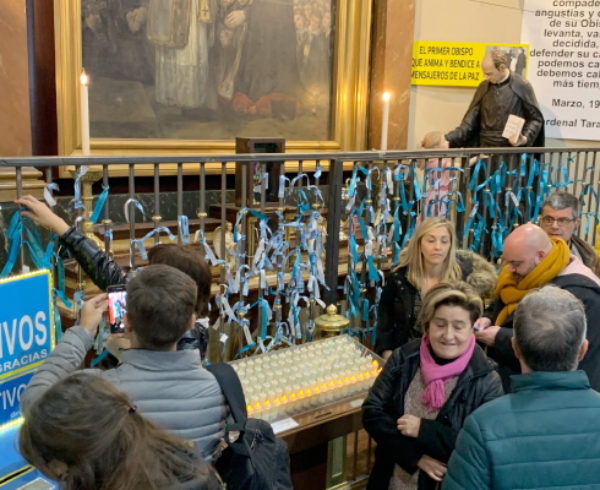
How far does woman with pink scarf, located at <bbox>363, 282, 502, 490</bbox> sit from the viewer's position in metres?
2.78

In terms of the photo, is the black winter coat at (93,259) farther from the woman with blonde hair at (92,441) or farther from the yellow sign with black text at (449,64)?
the yellow sign with black text at (449,64)

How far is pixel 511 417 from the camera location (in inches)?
80.0

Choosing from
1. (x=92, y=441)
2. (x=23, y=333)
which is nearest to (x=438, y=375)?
(x=23, y=333)

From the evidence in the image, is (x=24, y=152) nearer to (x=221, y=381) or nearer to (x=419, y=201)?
(x=419, y=201)

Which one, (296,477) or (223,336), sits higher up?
(223,336)

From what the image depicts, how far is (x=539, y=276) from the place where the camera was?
136 inches

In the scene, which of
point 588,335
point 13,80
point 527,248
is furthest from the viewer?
point 13,80

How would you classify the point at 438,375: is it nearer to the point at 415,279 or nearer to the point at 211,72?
the point at 415,279

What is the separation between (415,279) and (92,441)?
264 cm

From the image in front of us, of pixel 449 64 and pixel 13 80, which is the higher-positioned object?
pixel 449 64

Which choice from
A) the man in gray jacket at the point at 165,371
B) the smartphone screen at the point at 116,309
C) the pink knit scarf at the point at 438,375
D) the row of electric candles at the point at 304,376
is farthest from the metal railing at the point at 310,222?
the pink knit scarf at the point at 438,375

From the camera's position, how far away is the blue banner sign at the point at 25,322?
2.38m

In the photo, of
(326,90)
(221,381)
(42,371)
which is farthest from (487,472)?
(326,90)

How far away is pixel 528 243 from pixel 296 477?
5.27 feet
